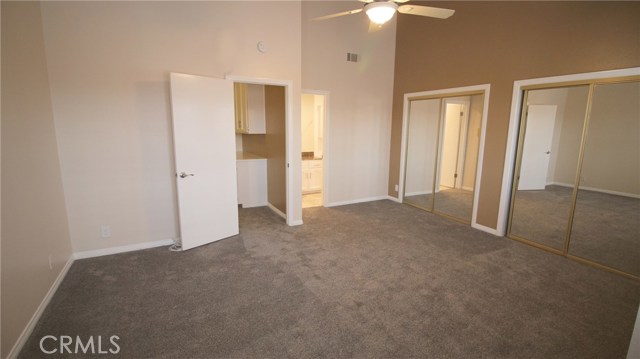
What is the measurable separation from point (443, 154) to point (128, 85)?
15.8ft

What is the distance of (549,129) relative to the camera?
3.57 m

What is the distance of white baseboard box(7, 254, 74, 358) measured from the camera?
73.5 inches

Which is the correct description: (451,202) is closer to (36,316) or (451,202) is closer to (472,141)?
(472,141)

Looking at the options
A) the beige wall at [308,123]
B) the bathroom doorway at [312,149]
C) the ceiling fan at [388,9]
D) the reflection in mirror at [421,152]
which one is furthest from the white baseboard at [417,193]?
the ceiling fan at [388,9]

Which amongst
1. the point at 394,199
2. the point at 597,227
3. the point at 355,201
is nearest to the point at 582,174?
the point at 597,227

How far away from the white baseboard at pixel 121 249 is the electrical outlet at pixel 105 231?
0.55 feet

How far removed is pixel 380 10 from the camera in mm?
2314

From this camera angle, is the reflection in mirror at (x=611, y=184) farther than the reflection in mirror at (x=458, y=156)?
No

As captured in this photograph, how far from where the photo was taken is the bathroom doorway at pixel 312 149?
6.24m

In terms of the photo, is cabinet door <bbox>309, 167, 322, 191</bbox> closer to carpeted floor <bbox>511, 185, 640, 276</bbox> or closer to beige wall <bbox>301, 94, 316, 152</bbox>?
beige wall <bbox>301, 94, 316, 152</bbox>

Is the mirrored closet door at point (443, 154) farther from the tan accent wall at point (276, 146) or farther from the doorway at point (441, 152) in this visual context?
the tan accent wall at point (276, 146)

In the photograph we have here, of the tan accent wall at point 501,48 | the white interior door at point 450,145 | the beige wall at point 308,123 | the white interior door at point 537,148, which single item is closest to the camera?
the tan accent wall at point 501,48

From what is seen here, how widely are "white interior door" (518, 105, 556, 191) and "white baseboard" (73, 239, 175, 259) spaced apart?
4682 mm

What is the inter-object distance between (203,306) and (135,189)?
1760mm
